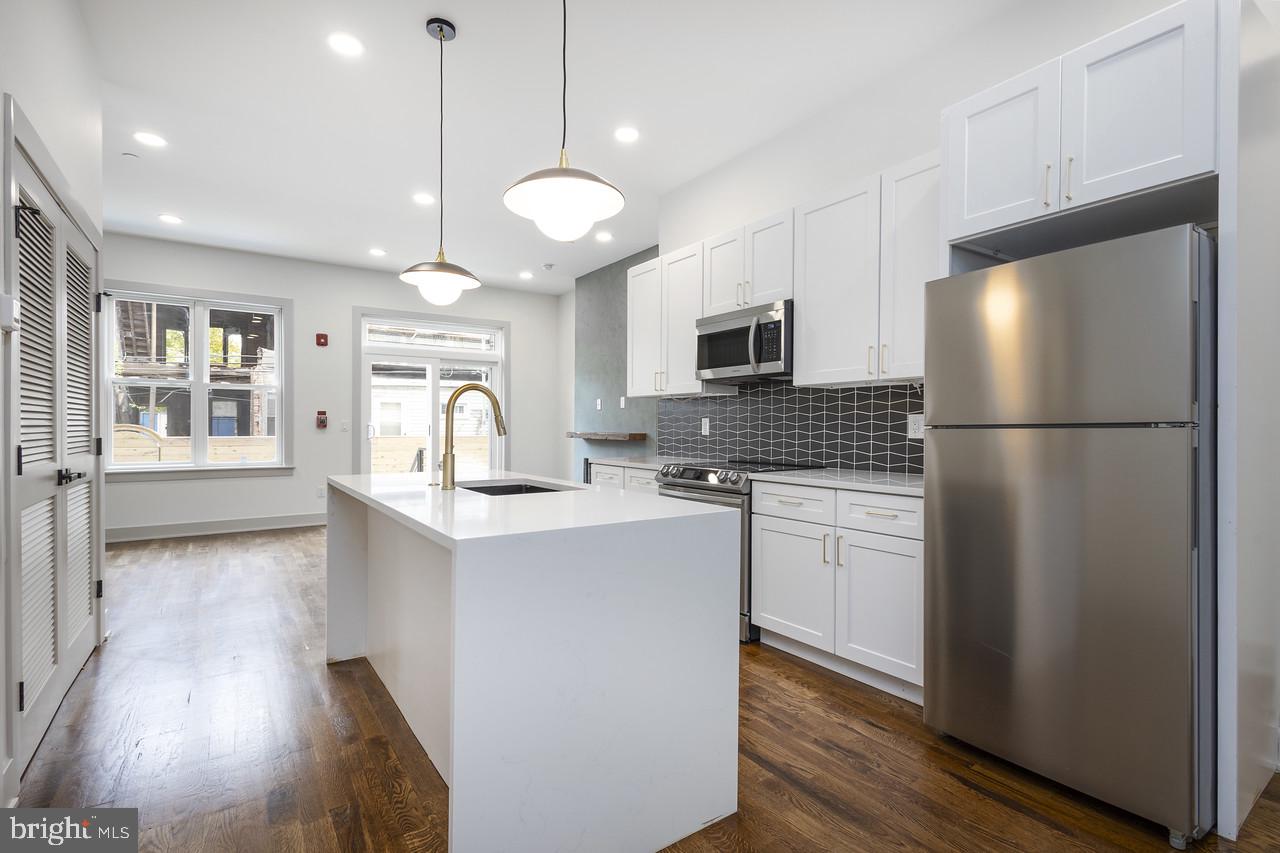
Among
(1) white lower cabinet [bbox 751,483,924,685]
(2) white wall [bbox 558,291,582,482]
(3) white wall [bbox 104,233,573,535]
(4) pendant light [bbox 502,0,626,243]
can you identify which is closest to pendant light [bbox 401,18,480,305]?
(4) pendant light [bbox 502,0,626,243]

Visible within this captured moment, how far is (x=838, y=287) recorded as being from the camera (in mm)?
2975

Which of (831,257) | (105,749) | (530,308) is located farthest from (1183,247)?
(530,308)

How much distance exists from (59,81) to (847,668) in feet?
12.8

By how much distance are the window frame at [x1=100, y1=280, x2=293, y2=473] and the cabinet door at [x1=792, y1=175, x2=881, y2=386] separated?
17.5 feet

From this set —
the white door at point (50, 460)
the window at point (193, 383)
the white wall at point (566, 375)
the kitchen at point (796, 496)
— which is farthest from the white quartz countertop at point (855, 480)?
the window at point (193, 383)

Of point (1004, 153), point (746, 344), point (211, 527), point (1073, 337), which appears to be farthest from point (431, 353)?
point (1073, 337)

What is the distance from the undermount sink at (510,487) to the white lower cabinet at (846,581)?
3.71ft

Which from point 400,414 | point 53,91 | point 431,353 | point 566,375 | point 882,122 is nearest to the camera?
point 53,91

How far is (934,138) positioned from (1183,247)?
5.07 feet

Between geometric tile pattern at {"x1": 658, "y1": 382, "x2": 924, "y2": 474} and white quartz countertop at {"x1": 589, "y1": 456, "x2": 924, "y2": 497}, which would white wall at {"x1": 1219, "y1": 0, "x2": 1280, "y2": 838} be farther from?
geometric tile pattern at {"x1": 658, "y1": 382, "x2": 924, "y2": 474}

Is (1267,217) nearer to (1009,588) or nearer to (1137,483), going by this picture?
(1137,483)

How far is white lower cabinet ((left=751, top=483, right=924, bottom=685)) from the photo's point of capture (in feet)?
7.91

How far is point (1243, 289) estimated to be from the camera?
163 cm

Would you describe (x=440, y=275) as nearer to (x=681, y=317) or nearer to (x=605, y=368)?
(x=681, y=317)
